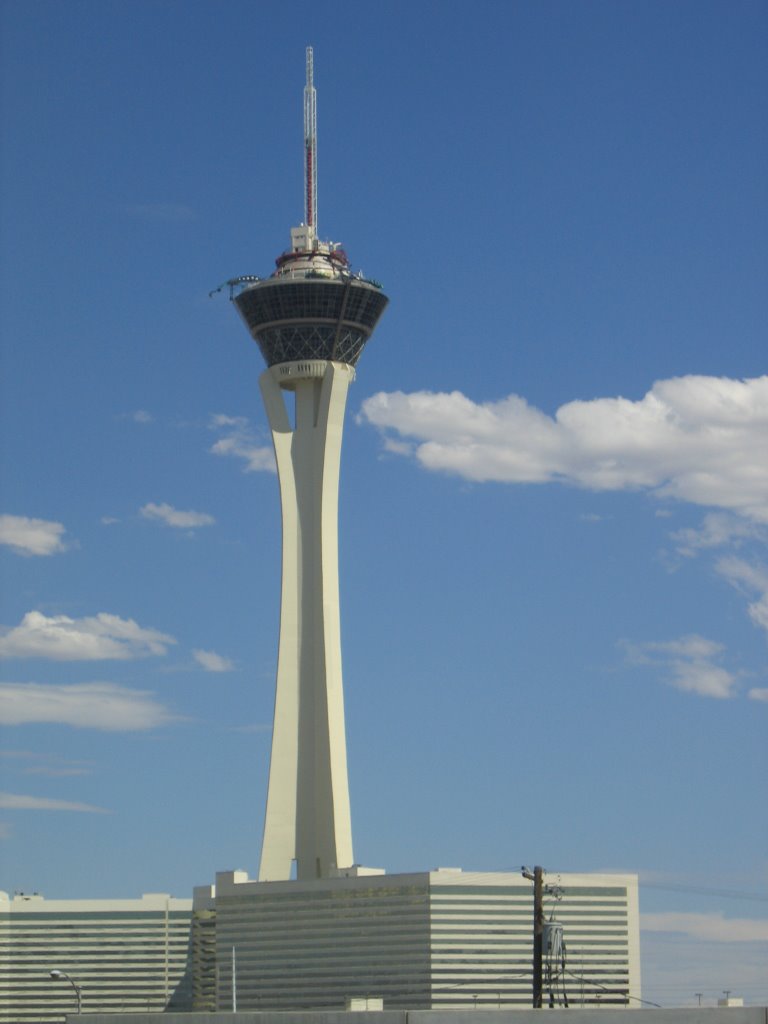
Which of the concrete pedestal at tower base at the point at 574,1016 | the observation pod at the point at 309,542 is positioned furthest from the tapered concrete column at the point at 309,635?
the concrete pedestal at tower base at the point at 574,1016

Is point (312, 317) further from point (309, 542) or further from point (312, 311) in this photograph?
point (309, 542)

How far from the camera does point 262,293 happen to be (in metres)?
195

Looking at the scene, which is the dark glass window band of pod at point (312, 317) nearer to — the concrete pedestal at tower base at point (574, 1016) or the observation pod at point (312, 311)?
the observation pod at point (312, 311)

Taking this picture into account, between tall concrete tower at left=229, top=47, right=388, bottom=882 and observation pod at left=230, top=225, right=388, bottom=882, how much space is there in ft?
0.31

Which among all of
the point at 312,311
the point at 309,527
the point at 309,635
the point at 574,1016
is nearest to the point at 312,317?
the point at 312,311

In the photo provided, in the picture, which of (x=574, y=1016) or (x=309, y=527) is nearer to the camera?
(x=574, y=1016)

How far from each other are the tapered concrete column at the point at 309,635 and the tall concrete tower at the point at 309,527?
95mm

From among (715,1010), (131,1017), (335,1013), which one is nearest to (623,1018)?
(715,1010)

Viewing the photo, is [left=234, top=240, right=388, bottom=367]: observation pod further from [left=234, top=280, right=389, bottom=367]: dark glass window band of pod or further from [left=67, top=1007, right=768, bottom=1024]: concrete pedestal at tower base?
[left=67, top=1007, right=768, bottom=1024]: concrete pedestal at tower base

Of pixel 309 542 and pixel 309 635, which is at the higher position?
pixel 309 542

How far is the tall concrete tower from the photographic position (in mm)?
188125

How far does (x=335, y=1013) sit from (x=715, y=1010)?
14501 mm

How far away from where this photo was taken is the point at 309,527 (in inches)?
7515

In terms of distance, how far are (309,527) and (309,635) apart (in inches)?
404
